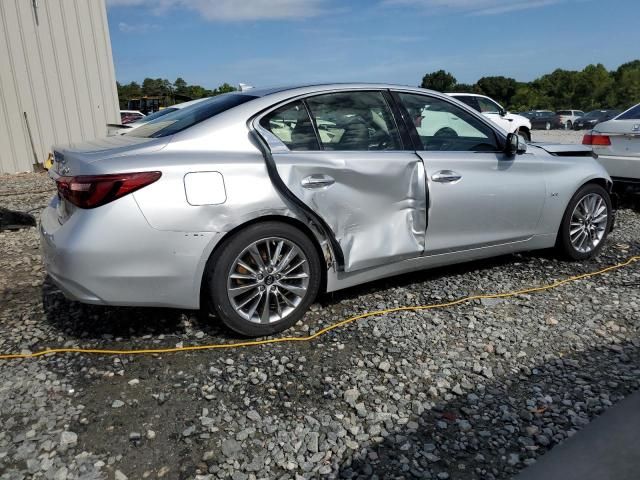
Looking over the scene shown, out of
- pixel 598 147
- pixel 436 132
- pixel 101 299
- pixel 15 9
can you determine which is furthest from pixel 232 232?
pixel 15 9

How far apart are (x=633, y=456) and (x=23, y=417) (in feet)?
8.41

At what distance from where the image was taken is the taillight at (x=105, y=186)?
9.14 feet

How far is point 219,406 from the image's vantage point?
261 cm

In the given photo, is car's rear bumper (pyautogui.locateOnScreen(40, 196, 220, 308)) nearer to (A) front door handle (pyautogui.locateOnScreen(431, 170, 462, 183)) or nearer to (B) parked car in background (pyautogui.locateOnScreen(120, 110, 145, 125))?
(A) front door handle (pyautogui.locateOnScreen(431, 170, 462, 183))

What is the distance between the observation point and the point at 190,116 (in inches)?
135

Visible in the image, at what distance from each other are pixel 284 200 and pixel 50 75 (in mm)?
10000

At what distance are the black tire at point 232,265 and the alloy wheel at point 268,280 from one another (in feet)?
0.07

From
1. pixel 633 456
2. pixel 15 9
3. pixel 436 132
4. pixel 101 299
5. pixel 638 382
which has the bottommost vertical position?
pixel 638 382

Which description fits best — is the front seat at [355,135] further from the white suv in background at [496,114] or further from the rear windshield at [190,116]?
the white suv in background at [496,114]

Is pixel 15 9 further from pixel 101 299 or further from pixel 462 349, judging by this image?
pixel 462 349

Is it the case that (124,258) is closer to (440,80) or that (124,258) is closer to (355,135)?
(355,135)

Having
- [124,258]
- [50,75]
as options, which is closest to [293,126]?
[124,258]

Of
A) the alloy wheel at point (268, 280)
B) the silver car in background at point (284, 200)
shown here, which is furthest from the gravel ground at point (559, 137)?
the alloy wheel at point (268, 280)

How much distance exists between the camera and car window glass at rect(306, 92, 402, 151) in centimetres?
344
